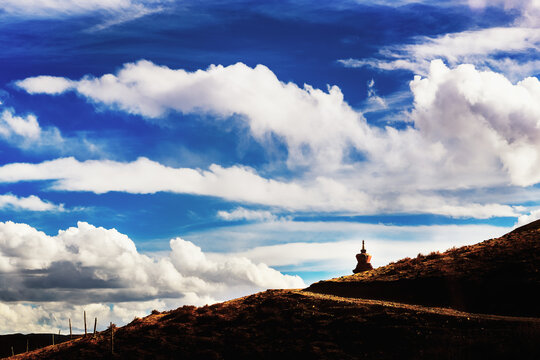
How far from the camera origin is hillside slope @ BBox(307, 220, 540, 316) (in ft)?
109

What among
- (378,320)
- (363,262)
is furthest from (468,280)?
(363,262)

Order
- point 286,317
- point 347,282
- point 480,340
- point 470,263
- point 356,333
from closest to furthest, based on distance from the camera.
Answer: point 480,340 → point 356,333 → point 286,317 → point 470,263 → point 347,282

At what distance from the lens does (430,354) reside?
26688mm

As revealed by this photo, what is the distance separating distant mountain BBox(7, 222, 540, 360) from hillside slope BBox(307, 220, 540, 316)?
2.8 inches

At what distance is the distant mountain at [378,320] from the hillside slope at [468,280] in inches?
2.8

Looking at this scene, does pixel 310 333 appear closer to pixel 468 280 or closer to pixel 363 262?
pixel 468 280

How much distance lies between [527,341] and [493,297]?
918cm

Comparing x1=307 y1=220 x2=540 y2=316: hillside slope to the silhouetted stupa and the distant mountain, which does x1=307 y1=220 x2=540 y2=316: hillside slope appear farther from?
the silhouetted stupa

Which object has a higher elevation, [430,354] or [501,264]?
[501,264]

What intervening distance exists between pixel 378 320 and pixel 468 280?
A: 7.86m

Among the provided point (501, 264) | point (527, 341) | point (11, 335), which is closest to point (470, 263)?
point (501, 264)

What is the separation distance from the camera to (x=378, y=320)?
32.8m

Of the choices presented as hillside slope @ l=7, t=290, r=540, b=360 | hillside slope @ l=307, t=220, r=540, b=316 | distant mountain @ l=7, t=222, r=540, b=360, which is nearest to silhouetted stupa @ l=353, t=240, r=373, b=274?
hillside slope @ l=307, t=220, r=540, b=316

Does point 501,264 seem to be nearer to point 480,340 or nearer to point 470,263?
point 470,263
